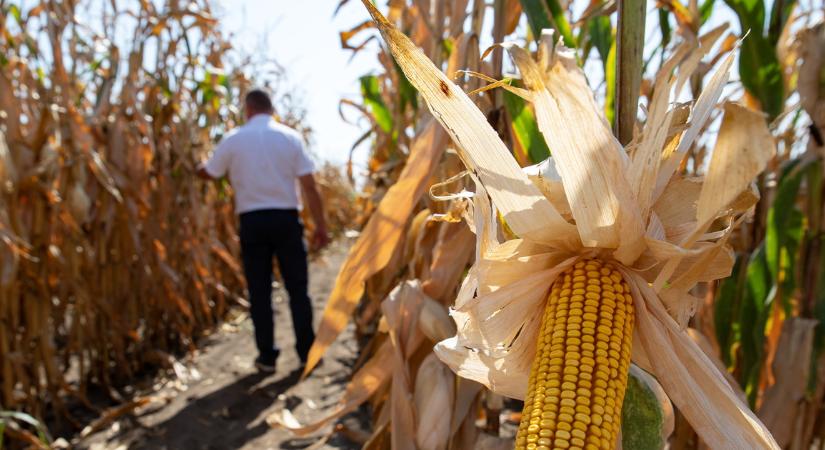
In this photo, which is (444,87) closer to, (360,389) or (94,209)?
(360,389)

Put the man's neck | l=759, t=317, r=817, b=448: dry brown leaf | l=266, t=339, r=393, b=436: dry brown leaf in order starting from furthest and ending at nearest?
the man's neck < l=759, t=317, r=817, b=448: dry brown leaf < l=266, t=339, r=393, b=436: dry brown leaf

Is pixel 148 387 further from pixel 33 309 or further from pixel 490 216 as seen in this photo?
pixel 490 216

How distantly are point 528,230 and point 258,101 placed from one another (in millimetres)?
3388

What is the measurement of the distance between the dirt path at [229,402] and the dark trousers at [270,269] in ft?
0.72

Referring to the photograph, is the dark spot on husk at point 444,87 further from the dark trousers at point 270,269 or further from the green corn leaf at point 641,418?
the dark trousers at point 270,269

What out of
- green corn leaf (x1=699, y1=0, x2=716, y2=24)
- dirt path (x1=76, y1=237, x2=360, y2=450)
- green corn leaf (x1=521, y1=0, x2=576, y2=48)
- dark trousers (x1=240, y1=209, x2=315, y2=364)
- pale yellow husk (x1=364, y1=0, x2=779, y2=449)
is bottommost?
dirt path (x1=76, y1=237, x2=360, y2=450)

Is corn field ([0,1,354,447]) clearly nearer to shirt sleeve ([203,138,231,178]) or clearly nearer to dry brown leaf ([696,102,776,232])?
shirt sleeve ([203,138,231,178])

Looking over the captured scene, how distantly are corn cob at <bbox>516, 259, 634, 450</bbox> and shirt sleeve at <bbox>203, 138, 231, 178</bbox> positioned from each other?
3.37 m

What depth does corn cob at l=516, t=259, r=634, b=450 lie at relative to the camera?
2.00 ft

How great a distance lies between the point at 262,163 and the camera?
370 centimetres

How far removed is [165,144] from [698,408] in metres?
3.72

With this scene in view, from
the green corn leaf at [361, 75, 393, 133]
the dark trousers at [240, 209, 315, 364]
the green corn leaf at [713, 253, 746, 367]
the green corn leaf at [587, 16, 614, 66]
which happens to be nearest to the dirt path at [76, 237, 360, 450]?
the dark trousers at [240, 209, 315, 364]

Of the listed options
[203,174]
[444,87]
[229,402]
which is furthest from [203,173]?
[444,87]

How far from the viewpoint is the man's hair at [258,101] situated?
12.5 feet
